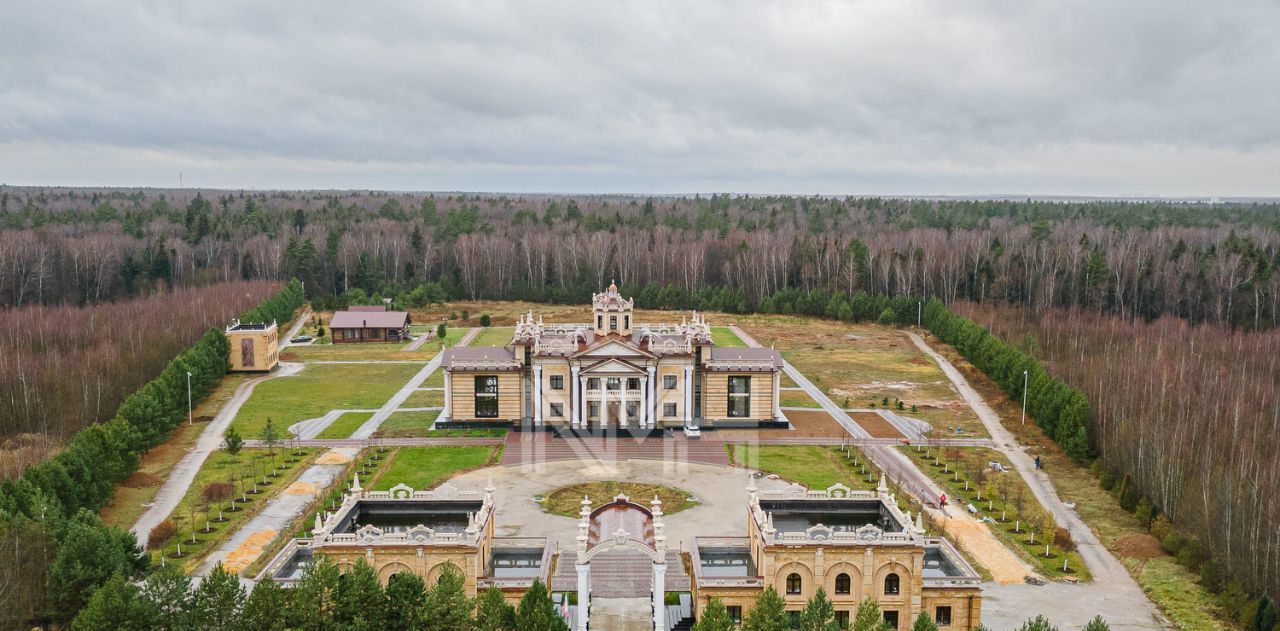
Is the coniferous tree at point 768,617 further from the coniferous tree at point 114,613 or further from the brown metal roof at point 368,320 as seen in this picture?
the brown metal roof at point 368,320

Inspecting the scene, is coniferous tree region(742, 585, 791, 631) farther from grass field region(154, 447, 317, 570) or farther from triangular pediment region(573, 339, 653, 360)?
triangular pediment region(573, 339, 653, 360)

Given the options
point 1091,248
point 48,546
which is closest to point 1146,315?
point 1091,248

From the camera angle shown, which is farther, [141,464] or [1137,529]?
[141,464]

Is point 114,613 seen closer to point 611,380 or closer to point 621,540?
point 621,540

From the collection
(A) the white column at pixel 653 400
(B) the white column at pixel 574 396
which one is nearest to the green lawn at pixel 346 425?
(B) the white column at pixel 574 396

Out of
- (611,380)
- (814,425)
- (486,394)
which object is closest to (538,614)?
(611,380)

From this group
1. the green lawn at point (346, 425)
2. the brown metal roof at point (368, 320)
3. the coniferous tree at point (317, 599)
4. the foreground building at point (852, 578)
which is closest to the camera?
the coniferous tree at point (317, 599)

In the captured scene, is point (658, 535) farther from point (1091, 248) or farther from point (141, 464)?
point (1091, 248)
